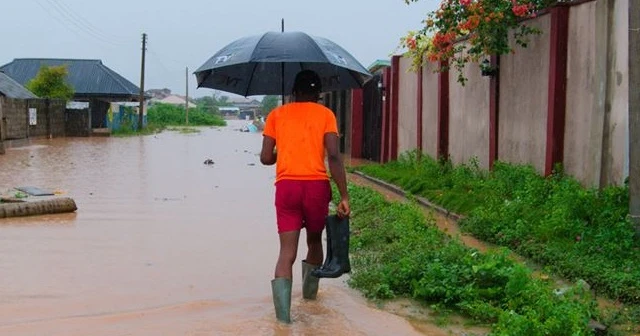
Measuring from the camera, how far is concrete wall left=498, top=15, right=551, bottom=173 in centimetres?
989

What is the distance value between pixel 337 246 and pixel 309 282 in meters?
0.66

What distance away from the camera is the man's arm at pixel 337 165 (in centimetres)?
521

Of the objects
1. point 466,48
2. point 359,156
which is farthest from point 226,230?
point 359,156

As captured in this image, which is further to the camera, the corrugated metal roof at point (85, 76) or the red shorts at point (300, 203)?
the corrugated metal roof at point (85, 76)

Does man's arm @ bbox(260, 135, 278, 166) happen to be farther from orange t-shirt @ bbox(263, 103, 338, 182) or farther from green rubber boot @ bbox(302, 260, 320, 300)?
green rubber boot @ bbox(302, 260, 320, 300)

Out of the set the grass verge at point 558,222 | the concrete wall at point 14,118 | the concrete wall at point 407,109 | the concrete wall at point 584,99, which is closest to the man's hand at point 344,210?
the grass verge at point 558,222

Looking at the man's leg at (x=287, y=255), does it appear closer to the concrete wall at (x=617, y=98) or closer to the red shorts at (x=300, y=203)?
the red shorts at (x=300, y=203)

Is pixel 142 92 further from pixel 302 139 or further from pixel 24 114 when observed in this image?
pixel 302 139

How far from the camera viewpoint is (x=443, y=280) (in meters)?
5.64

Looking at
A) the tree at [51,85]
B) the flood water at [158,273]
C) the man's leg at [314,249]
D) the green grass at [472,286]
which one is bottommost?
the flood water at [158,273]

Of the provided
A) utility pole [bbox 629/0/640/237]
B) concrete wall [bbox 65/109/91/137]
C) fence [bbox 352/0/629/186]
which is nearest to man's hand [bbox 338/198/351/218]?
utility pole [bbox 629/0/640/237]

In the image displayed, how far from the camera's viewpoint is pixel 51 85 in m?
42.8

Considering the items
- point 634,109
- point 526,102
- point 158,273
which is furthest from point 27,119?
point 634,109

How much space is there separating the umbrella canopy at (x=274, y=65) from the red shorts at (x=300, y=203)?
947mm
